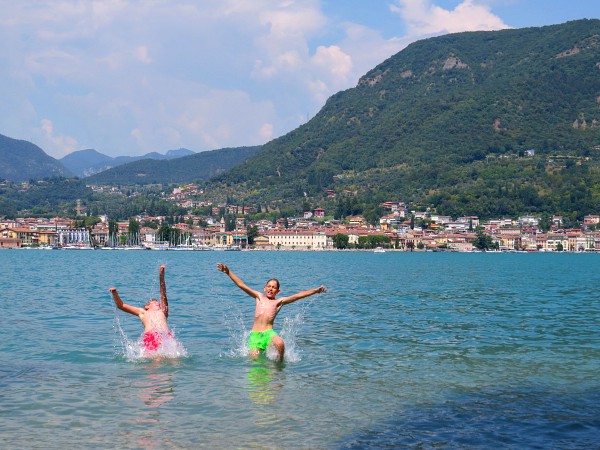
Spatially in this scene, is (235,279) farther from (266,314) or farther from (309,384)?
(309,384)

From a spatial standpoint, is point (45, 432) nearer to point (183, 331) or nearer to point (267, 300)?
point (267, 300)

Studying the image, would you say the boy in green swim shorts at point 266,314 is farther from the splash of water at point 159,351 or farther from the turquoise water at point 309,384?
the splash of water at point 159,351

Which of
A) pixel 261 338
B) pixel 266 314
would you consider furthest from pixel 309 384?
pixel 261 338

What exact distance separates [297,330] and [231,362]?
6687 millimetres

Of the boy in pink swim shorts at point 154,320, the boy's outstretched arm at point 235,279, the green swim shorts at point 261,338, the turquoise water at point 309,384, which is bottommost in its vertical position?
the turquoise water at point 309,384

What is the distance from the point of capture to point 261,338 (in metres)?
17.0

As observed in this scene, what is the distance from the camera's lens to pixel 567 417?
13.0 metres

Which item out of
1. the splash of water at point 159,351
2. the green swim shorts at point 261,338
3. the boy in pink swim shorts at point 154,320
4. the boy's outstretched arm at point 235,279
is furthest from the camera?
the splash of water at point 159,351

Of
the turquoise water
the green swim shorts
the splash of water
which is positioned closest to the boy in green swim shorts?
the green swim shorts

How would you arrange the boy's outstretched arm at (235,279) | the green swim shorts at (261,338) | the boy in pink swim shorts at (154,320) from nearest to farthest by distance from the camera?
the boy's outstretched arm at (235,279)
the green swim shorts at (261,338)
the boy in pink swim shorts at (154,320)

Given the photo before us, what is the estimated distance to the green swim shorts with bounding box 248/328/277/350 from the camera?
1694cm

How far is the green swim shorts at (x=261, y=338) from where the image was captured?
Result: 1694 cm

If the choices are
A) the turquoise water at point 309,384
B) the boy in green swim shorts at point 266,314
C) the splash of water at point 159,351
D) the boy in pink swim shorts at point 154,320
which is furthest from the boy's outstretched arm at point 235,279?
the splash of water at point 159,351

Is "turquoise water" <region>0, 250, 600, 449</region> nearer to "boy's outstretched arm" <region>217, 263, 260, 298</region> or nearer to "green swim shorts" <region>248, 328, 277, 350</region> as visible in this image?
"green swim shorts" <region>248, 328, 277, 350</region>
